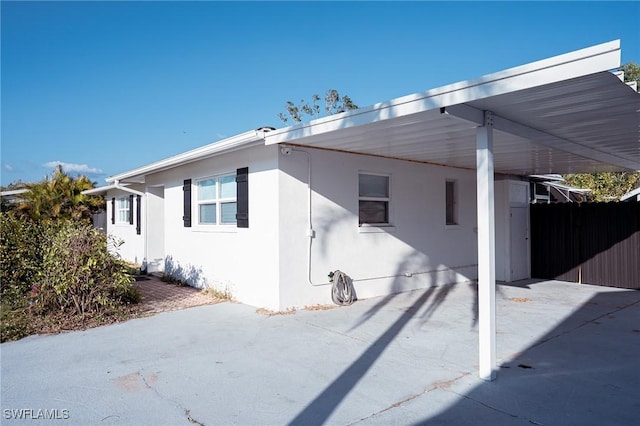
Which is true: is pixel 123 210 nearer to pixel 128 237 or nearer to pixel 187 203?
pixel 128 237

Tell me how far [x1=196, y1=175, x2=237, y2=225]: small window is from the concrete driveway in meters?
2.04

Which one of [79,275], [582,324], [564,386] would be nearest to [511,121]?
[564,386]

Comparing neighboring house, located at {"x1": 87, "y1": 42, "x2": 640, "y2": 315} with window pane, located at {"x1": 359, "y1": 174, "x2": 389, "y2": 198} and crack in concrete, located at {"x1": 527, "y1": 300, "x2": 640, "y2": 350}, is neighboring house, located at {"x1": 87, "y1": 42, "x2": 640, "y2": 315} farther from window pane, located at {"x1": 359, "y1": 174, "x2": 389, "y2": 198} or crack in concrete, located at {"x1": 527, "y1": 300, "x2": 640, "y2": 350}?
crack in concrete, located at {"x1": 527, "y1": 300, "x2": 640, "y2": 350}

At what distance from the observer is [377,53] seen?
49.4 ft

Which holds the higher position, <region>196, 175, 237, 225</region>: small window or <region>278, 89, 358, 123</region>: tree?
<region>278, 89, 358, 123</region>: tree

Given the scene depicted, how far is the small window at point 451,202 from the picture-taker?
9.52 metres

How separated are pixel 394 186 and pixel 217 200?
3436 millimetres

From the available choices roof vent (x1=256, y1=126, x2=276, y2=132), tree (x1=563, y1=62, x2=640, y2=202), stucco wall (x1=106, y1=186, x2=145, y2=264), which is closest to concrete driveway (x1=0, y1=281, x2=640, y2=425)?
roof vent (x1=256, y1=126, x2=276, y2=132)

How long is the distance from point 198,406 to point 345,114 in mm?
3390

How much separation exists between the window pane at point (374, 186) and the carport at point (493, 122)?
103 cm

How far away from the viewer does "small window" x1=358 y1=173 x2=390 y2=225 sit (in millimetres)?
7680

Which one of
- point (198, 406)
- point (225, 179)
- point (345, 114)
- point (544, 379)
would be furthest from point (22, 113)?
point (544, 379)

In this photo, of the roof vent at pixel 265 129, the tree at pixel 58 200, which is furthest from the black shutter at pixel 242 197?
the tree at pixel 58 200

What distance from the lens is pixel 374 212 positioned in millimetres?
7926
